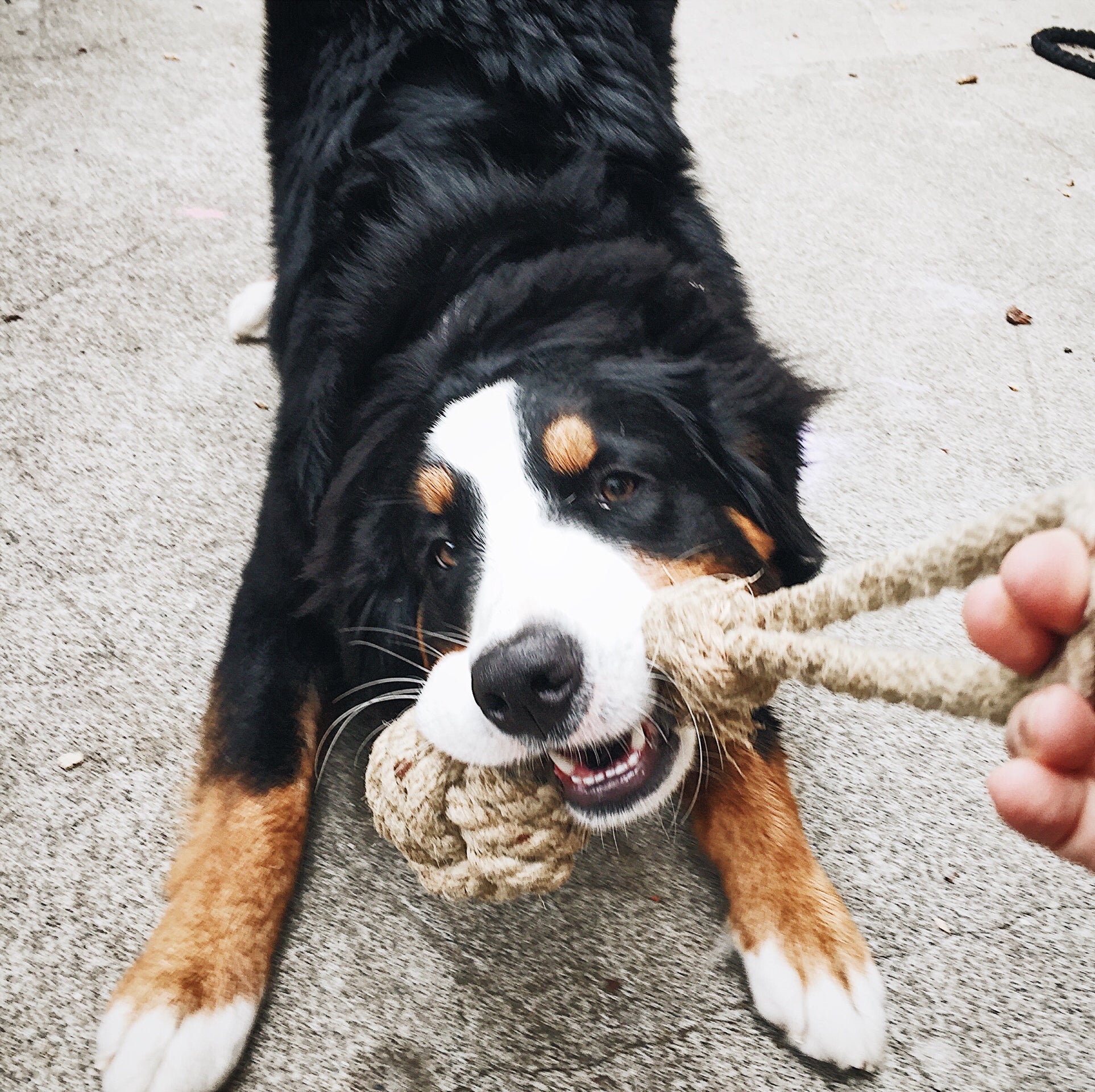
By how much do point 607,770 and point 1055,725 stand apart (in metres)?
0.57

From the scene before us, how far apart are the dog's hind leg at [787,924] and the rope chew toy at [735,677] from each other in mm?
263

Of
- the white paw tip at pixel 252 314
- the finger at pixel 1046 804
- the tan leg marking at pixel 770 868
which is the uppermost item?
the finger at pixel 1046 804

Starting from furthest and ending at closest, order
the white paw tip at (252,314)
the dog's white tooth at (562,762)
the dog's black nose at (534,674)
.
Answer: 1. the white paw tip at (252,314)
2. the dog's white tooth at (562,762)
3. the dog's black nose at (534,674)

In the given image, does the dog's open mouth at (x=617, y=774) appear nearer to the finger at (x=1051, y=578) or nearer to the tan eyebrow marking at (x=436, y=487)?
the tan eyebrow marking at (x=436, y=487)

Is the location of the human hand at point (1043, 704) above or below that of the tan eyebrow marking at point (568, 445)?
above

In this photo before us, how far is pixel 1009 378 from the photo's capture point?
2.34 metres

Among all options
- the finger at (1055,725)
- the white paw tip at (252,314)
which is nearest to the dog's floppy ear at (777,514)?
the finger at (1055,725)

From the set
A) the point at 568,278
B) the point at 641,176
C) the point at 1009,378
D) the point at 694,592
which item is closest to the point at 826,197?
the point at 1009,378

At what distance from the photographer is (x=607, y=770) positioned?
3.64 feet

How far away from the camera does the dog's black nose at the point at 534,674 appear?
38.1 inches

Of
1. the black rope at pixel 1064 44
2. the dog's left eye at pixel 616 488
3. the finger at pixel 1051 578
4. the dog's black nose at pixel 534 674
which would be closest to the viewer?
the finger at pixel 1051 578

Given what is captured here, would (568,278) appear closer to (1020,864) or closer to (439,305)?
(439,305)

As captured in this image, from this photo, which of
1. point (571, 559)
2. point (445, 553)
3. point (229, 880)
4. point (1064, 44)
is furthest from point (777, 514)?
point (1064, 44)

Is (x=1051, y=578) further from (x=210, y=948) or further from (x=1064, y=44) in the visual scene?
(x=1064, y=44)
